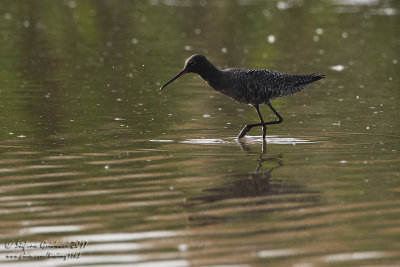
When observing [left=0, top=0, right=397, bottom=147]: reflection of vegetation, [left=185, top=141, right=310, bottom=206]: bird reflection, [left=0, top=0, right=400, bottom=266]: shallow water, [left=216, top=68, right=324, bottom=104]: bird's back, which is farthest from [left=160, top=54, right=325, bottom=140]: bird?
[left=185, top=141, right=310, bottom=206]: bird reflection

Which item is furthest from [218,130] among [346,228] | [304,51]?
[304,51]

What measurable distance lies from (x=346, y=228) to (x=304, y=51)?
15333 millimetres

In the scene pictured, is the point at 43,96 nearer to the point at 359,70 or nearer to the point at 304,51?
the point at 359,70

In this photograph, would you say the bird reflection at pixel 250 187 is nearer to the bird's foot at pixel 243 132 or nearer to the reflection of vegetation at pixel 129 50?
the bird's foot at pixel 243 132

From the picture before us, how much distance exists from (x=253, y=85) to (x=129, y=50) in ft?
32.9

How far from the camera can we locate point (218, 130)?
13.1 metres

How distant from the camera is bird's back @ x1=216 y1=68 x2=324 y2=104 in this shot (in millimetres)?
12781

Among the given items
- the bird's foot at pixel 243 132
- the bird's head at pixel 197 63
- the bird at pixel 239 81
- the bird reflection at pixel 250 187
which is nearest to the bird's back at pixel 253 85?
the bird at pixel 239 81

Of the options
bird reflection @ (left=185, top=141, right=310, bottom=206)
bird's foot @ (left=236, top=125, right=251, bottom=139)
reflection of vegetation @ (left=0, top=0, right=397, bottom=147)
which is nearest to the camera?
bird reflection @ (left=185, top=141, right=310, bottom=206)

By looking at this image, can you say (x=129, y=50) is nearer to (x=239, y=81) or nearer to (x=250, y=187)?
(x=239, y=81)

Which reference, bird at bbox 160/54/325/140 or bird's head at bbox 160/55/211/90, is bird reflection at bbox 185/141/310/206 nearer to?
bird at bbox 160/54/325/140

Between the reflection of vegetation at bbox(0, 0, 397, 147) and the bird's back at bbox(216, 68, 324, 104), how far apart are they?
119cm

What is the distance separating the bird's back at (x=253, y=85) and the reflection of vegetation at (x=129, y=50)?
46.7 inches

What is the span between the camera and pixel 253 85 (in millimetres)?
12812
